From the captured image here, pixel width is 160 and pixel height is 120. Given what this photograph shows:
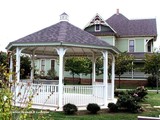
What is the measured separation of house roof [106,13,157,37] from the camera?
1633 inches

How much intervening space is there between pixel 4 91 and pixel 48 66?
42.0 metres

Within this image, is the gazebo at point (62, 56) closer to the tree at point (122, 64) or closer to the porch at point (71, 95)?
the porch at point (71, 95)

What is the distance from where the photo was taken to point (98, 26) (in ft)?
137

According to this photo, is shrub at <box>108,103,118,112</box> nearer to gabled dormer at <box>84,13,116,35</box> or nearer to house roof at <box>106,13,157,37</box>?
gabled dormer at <box>84,13,116,35</box>

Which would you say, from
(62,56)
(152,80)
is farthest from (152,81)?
(62,56)

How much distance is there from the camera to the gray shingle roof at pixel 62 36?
15941mm

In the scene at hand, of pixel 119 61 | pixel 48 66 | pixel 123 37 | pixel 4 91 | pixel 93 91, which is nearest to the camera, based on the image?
pixel 4 91

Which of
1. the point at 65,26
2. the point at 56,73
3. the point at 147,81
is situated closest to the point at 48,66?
the point at 56,73

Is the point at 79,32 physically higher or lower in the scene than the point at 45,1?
Answer: lower

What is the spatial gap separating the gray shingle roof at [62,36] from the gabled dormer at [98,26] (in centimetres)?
2268

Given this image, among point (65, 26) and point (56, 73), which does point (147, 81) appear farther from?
point (65, 26)

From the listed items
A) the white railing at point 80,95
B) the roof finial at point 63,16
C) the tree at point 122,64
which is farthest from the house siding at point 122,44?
the white railing at point 80,95

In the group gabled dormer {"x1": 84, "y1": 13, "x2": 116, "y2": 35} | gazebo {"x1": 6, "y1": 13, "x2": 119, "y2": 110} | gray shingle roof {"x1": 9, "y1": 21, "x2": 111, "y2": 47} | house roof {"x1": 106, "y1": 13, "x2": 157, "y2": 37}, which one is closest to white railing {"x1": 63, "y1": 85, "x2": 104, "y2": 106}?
gazebo {"x1": 6, "y1": 13, "x2": 119, "y2": 110}

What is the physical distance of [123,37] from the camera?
41.8 m
